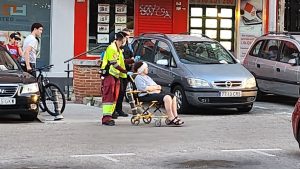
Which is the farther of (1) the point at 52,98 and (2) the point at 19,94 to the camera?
(1) the point at 52,98

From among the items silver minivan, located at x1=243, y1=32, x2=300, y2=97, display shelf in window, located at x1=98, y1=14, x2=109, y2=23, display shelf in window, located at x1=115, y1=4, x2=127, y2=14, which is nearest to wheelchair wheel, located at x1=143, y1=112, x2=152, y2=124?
silver minivan, located at x1=243, y1=32, x2=300, y2=97

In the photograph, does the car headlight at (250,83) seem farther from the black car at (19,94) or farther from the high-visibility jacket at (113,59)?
the black car at (19,94)

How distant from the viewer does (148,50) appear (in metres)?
14.8

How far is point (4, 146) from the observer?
30.2 ft

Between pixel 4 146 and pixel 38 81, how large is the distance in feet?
12.2

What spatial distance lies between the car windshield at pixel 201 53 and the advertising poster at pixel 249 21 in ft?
21.3

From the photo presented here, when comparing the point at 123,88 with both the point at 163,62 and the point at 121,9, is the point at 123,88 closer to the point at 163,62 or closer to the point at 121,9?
the point at 163,62

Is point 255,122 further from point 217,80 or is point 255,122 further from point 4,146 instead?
point 4,146

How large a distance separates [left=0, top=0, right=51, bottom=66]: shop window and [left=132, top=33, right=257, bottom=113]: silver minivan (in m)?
4.53

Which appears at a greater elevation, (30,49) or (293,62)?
(30,49)

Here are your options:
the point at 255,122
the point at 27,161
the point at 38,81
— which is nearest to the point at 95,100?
the point at 38,81

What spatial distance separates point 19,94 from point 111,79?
1748mm

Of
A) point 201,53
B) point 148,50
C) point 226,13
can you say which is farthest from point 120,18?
point 201,53

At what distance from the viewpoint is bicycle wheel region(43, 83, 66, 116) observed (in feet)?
41.8
